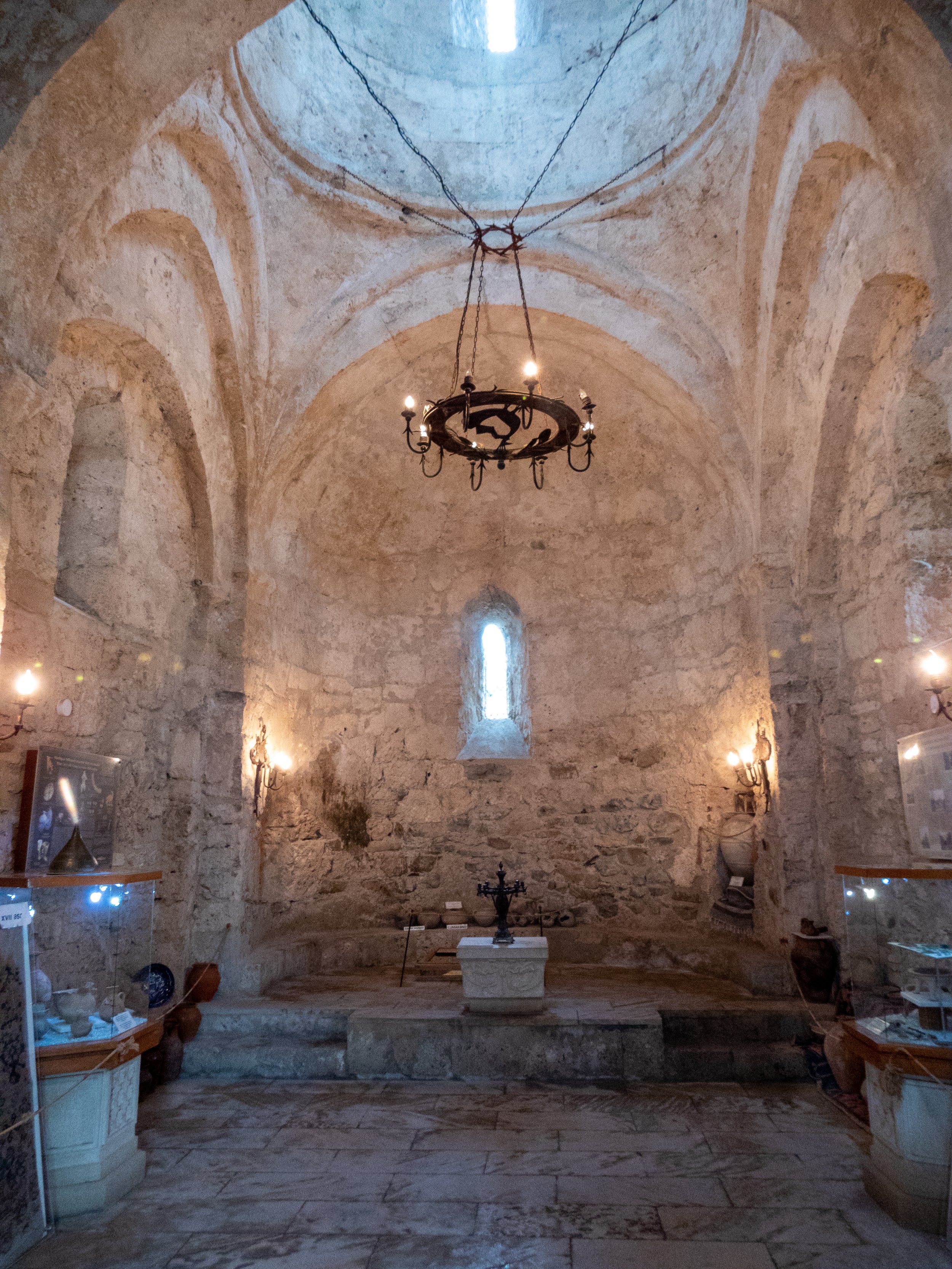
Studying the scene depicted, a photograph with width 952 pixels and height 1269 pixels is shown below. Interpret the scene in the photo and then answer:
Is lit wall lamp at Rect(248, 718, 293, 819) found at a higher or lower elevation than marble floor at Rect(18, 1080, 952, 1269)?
higher

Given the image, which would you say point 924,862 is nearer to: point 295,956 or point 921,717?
point 921,717

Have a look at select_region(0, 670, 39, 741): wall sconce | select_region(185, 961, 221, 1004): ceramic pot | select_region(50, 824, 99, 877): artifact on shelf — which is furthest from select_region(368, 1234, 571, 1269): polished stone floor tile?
select_region(185, 961, 221, 1004): ceramic pot

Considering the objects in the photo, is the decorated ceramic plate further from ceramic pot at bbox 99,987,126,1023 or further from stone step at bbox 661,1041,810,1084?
stone step at bbox 661,1041,810,1084

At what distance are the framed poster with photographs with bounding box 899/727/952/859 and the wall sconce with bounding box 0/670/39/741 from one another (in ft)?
19.5

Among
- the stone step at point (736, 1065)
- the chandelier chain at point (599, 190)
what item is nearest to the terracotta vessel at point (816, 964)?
the stone step at point (736, 1065)

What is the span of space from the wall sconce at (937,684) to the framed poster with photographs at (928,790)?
0.14m

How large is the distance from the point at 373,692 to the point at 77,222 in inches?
254

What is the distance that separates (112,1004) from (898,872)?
170 inches

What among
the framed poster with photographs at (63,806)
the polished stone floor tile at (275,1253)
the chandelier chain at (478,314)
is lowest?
the polished stone floor tile at (275,1253)

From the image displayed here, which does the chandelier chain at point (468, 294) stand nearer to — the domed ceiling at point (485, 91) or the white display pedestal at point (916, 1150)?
the domed ceiling at point (485, 91)

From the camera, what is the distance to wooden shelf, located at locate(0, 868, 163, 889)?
12.8ft

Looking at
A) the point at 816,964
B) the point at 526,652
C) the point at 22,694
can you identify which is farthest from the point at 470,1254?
the point at 526,652

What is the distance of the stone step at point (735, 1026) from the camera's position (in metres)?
6.38

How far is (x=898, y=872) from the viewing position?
4.17m
